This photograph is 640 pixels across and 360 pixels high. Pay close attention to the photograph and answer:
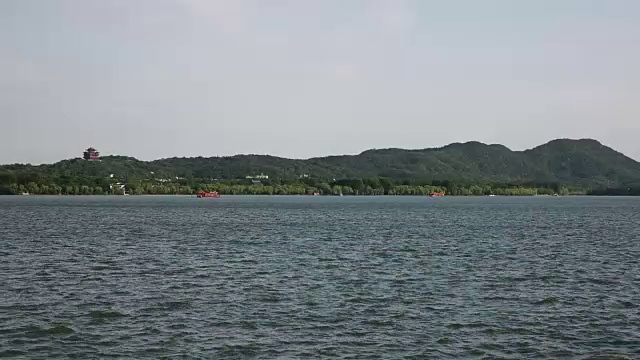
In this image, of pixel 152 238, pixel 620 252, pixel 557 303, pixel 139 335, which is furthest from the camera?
pixel 152 238

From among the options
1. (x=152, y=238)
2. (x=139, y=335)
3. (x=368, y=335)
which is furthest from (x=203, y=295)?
(x=152, y=238)

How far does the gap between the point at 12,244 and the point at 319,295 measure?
37.4m

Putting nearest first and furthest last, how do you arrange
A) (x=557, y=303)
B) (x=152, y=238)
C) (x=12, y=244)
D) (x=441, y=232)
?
(x=557, y=303) < (x=12, y=244) < (x=152, y=238) < (x=441, y=232)

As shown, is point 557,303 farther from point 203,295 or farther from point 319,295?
point 203,295

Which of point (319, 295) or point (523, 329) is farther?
point (319, 295)

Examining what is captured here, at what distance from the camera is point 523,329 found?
2773cm

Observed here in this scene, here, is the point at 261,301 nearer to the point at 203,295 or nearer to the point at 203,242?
the point at 203,295

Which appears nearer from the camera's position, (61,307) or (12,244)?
(61,307)

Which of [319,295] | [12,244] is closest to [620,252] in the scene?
[319,295]

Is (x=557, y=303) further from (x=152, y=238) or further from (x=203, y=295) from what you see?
(x=152, y=238)

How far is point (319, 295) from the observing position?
34875 mm

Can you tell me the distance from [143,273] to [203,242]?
24.9m

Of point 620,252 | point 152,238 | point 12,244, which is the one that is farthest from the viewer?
point 152,238

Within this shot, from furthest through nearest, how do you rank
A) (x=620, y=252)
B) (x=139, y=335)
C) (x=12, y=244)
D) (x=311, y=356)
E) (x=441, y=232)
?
(x=441, y=232), (x=12, y=244), (x=620, y=252), (x=139, y=335), (x=311, y=356)
